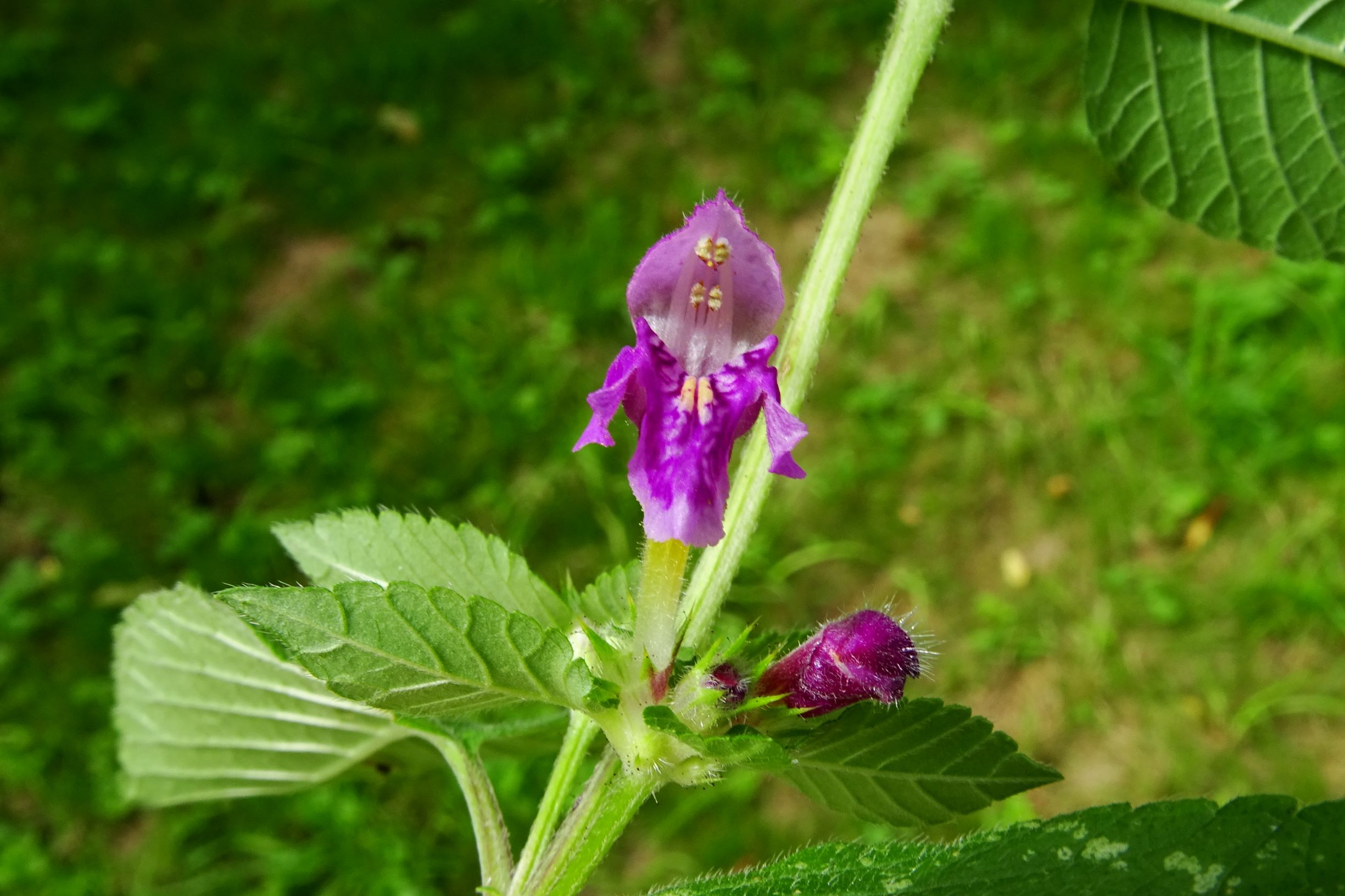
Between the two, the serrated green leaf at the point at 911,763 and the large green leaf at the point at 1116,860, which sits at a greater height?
the serrated green leaf at the point at 911,763

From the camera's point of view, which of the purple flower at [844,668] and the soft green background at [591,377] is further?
the soft green background at [591,377]

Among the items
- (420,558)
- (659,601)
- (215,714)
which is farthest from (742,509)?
(215,714)

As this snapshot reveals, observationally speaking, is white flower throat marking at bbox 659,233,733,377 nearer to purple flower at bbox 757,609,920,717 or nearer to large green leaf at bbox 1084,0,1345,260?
purple flower at bbox 757,609,920,717

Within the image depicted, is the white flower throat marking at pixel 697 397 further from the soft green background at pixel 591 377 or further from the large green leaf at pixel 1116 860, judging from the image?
the soft green background at pixel 591 377

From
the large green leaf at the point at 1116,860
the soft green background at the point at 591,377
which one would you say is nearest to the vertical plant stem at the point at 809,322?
the large green leaf at the point at 1116,860

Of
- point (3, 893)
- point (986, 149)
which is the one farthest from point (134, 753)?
point (986, 149)
